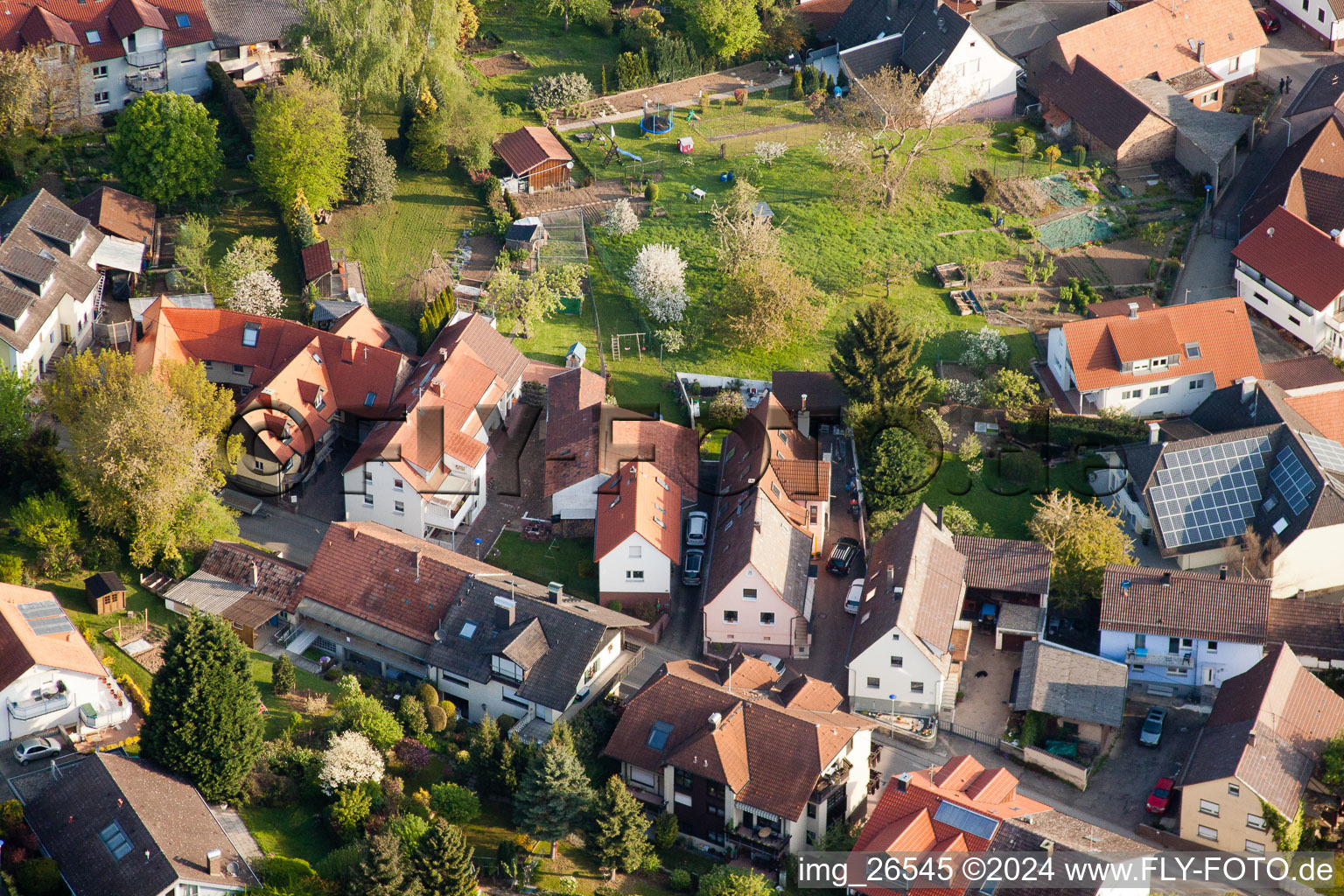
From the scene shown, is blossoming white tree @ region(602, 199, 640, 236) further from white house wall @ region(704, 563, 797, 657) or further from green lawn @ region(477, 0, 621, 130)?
white house wall @ region(704, 563, 797, 657)

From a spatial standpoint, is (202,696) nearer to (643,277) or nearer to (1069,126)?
(643,277)

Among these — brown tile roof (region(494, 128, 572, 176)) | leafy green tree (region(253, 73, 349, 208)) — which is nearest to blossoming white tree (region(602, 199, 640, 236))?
brown tile roof (region(494, 128, 572, 176))

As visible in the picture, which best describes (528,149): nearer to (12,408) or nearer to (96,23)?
(96,23)

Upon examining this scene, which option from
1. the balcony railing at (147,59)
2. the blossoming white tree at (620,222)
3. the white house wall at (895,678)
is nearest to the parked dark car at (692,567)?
the white house wall at (895,678)

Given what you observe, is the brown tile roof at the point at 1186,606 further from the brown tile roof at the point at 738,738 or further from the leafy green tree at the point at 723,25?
the leafy green tree at the point at 723,25

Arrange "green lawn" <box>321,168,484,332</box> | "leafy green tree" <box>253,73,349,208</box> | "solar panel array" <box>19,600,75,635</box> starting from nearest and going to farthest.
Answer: "solar panel array" <box>19,600,75,635</box> → "green lawn" <box>321,168,484,332</box> → "leafy green tree" <box>253,73,349,208</box>

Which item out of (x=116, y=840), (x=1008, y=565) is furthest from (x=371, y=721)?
(x=1008, y=565)
